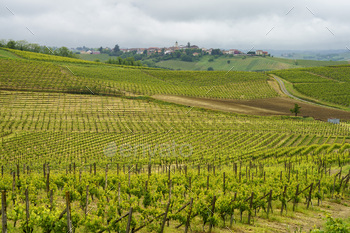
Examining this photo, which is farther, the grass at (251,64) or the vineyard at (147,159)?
the grass at (251,64)

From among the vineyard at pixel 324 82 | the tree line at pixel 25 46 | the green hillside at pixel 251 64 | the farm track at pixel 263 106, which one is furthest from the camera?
the green hillside at pixel 251 64

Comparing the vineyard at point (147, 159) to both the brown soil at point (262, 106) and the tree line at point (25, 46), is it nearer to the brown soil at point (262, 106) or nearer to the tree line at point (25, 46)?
the brown soil at point (262, 106)

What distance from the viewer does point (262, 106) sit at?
252 ft

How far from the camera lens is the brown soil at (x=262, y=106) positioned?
6950cm

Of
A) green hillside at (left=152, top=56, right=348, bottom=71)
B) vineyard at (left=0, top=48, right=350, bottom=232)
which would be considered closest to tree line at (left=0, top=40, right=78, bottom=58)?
vineyard at (left=0, top=48, right=350, bottom=232)

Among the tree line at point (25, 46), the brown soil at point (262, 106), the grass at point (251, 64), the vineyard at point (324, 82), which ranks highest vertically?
the tree line at point (25, 46)

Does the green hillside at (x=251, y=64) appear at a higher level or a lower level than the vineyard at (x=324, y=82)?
higher

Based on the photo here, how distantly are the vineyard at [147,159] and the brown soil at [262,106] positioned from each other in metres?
4.80

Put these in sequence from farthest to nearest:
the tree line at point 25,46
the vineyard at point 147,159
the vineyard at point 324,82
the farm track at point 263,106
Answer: the tree line at point 25,46 < the vineyard at point 324,82 < the farm track at point 263,106 < the vineyard at point 147,159

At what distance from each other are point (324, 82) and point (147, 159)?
86166 mm

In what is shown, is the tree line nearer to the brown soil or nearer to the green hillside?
the green hillside

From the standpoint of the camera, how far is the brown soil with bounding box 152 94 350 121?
69.5 metres

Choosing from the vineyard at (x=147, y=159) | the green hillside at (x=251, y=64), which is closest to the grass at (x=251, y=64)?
the green hillside at (x=251, y=64)

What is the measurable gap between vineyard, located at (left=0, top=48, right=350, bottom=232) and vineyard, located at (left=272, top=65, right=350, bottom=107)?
16.4 ft
